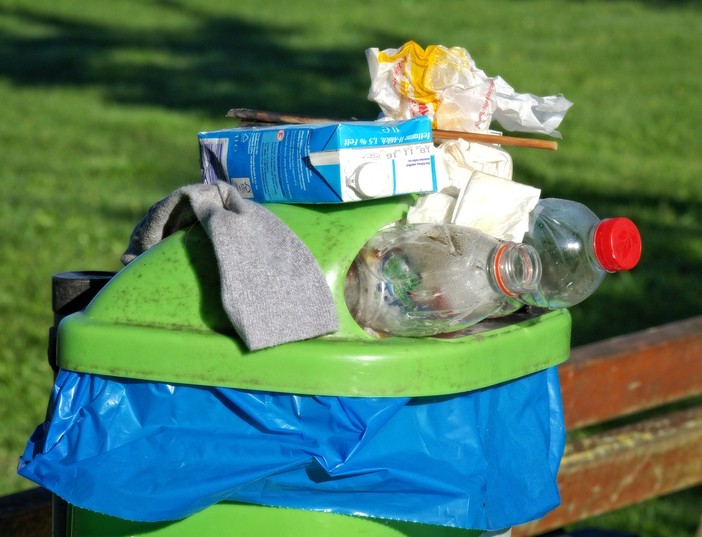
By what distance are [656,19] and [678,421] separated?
11.2 metres

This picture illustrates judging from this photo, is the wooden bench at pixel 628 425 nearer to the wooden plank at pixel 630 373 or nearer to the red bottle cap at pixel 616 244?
the wooden plank at pixel 630 373

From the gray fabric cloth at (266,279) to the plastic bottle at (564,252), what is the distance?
33cm

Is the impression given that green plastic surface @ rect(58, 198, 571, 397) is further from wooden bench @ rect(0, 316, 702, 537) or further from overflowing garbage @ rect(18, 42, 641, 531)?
wooden bench @ rect(0, 316, 702, 537)

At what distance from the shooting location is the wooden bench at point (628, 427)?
2629 millimetres

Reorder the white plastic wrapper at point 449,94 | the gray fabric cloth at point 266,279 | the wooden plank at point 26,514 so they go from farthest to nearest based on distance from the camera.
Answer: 1. the wooden plank at point 26,514
2. the white plastic wrapper at point 449,94
3. the gray fabric cloth at point 266,279

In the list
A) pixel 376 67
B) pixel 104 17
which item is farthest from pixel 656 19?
pixel 376 67

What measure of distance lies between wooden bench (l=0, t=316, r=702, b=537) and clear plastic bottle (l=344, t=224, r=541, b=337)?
1.04 m

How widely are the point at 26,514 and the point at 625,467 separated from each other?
1439mm

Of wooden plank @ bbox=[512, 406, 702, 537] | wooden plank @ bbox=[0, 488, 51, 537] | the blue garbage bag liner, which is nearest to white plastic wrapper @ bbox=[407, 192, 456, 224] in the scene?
the blue garbage bag liner

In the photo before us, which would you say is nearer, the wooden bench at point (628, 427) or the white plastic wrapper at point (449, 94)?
the white plastic wrapper at point (449, 94)

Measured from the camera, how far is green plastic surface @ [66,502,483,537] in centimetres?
156

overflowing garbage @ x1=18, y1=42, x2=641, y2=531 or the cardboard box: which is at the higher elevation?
the cardboard box

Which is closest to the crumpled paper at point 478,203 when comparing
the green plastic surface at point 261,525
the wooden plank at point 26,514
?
the green plastic surface at point 261,525

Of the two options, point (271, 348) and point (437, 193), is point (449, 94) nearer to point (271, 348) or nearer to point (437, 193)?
point (437, 193)
